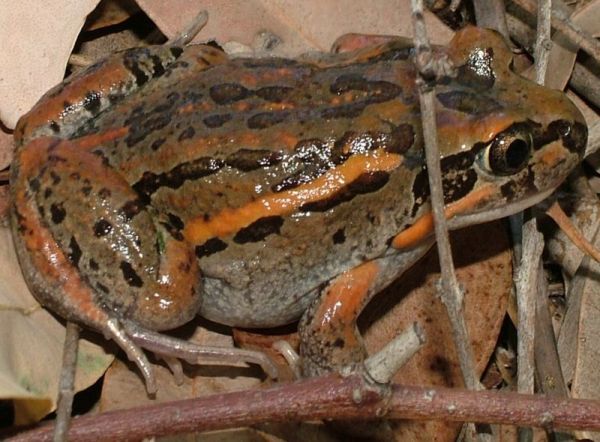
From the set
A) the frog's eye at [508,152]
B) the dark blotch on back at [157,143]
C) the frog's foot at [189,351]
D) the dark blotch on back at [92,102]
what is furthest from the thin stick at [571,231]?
the dark blotch on back at [92,102]

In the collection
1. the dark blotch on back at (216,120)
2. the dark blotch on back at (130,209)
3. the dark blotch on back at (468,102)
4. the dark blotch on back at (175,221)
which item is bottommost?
the dark blotch on back at (175,221)

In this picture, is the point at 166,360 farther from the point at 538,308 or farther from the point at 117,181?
the point at 538,308

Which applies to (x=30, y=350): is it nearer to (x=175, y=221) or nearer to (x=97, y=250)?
(x=97, y=250)

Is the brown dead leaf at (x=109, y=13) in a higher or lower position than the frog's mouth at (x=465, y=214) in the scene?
higher

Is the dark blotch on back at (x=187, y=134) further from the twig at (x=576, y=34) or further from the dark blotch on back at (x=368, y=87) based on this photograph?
the twig at (x=576, y=34)

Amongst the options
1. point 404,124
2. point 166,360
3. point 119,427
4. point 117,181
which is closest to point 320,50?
point 404,124

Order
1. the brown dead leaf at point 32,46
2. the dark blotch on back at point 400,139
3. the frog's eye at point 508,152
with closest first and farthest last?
1. the frog's eye at point 508,152
2. the dark blotch on back at point 400,139
3. the brown dead leaf at point 32,46
